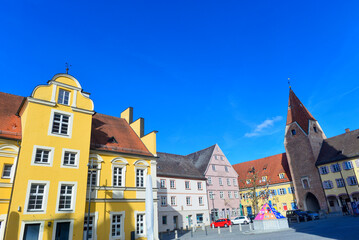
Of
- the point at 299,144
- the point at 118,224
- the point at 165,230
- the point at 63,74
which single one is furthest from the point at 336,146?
the point at 63,74

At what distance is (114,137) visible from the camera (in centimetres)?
2555

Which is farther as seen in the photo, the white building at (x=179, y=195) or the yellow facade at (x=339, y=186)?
the yellow facade at (x=339, y=186)

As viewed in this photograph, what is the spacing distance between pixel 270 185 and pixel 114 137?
4388 cm

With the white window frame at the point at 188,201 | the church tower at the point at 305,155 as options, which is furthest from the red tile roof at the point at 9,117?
the church tower at the point at 305,155

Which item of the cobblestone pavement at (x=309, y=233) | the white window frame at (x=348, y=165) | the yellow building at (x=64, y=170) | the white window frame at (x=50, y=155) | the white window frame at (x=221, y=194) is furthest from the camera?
the white window frame at (x=221, y=194)

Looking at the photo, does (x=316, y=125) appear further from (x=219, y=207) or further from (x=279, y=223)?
(x=279, y=223)

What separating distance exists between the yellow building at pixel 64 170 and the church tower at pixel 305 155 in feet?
124

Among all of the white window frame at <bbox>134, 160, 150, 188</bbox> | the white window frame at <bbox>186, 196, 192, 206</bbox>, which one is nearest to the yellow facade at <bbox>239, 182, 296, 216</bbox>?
the white window frame at <bbox>186, 196, 192, 206</bbox>

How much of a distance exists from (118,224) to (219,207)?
27.9 metres

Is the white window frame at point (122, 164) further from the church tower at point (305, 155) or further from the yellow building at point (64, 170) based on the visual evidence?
the church tower at point (305, 155)

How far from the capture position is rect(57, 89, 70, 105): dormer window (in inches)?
834

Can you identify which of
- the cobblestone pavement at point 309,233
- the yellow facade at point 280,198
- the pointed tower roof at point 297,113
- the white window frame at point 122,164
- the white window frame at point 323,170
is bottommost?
the cobblestone pavement at point 309,233

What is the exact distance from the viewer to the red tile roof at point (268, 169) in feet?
186

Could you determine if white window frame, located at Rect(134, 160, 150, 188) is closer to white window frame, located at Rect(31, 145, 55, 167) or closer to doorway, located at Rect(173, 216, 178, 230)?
white window frame, located at Rect(31, 145, 55, 167)
